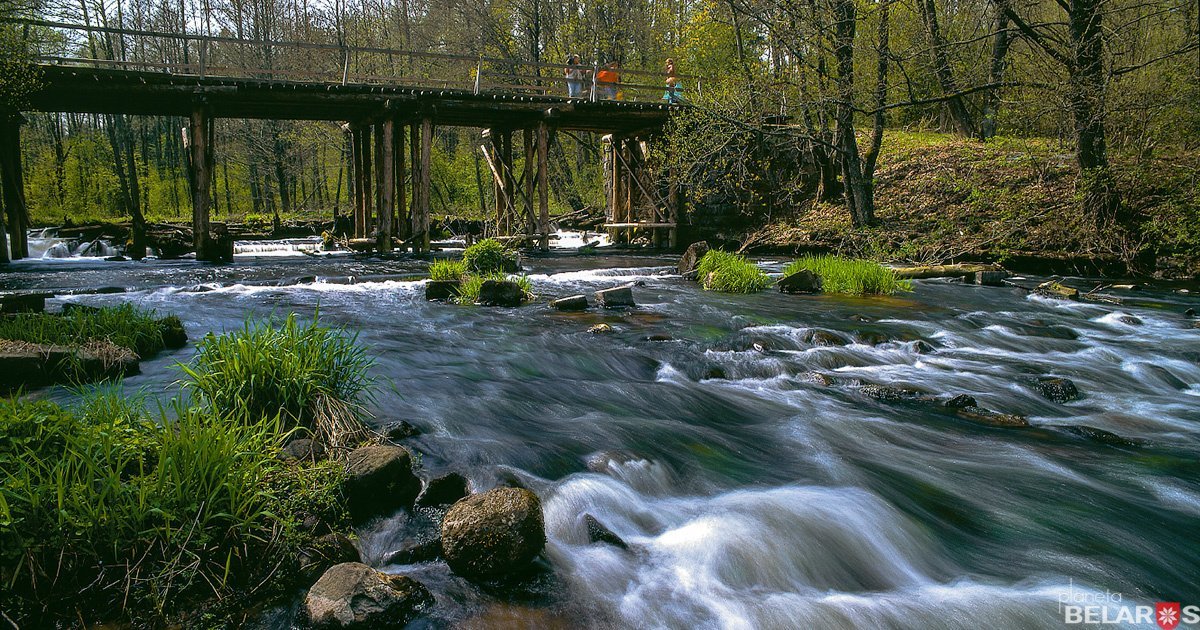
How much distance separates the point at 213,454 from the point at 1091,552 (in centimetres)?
443

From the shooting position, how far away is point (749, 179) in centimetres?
2159

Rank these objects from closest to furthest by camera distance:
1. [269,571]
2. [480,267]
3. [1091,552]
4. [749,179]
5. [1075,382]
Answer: [269,571], [1091,552], [1075,382], [480,267], [749,179]

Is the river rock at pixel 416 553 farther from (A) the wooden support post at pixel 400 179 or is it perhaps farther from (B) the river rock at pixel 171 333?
(A) the wooden support post at pixel 400 179

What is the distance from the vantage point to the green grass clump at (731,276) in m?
12.3

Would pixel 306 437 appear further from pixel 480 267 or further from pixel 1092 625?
pixel 480 267

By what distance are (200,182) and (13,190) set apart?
4.39m

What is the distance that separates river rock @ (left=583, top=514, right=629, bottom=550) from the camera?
3.68 m

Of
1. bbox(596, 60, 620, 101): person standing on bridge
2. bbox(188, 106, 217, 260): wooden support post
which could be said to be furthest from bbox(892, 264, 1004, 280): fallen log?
bbox(188, 106, 217, 260): wooden support post

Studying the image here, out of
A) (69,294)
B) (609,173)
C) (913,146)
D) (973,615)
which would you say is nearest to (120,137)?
(609,173)

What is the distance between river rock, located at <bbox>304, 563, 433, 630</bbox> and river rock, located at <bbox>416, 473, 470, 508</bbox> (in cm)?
82

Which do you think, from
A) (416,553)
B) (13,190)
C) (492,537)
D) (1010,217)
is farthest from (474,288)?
(13,190)

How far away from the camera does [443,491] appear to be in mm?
3844

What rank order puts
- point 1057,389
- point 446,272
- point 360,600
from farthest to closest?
point 446,272
point 1057,389
point 360,600

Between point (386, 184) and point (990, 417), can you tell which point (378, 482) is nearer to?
point (990, 417)
